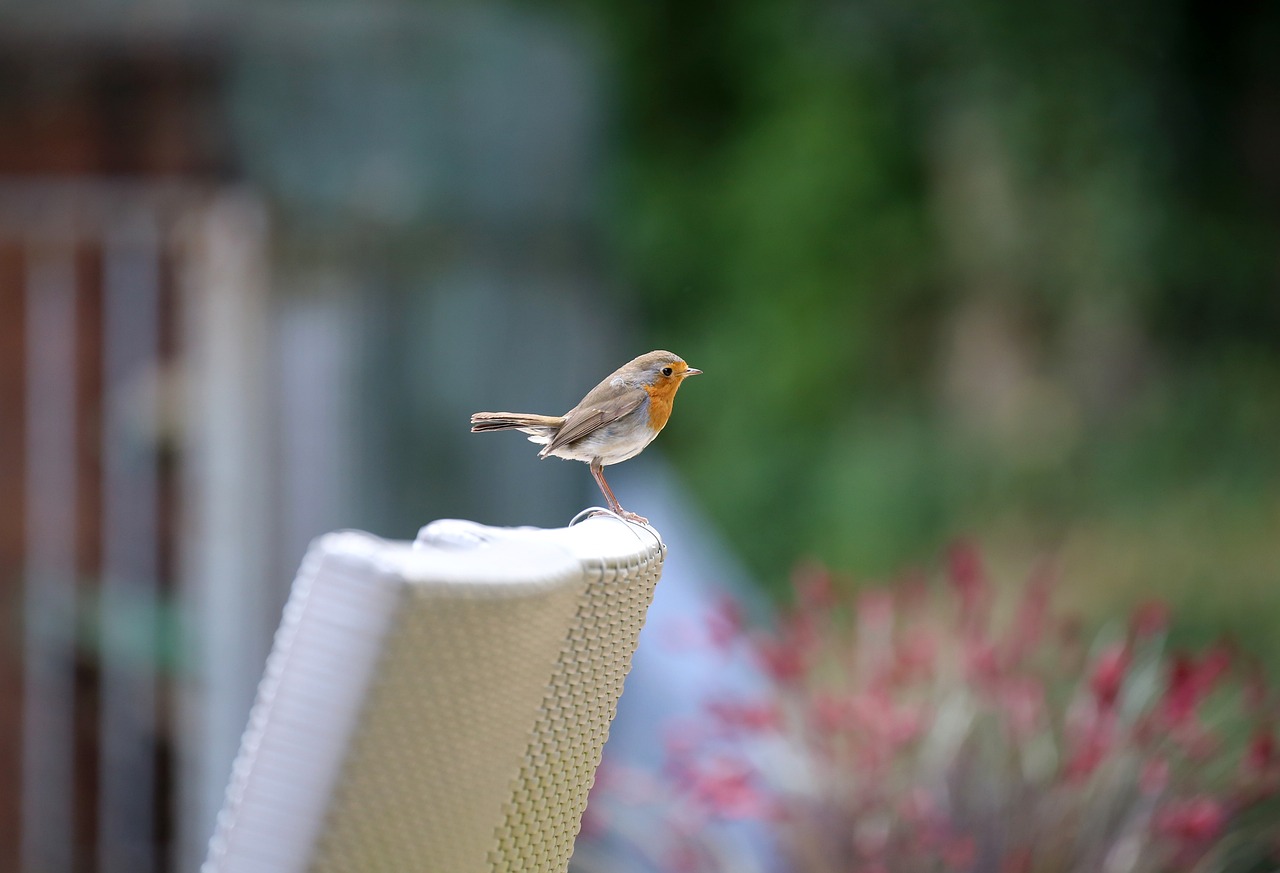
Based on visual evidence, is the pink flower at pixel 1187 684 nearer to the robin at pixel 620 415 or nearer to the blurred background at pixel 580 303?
the robin at pixel 620 415

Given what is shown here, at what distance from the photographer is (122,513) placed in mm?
3822

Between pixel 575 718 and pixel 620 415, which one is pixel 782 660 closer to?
pixel 620 415

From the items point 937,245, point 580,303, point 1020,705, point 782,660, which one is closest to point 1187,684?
point 1020,705

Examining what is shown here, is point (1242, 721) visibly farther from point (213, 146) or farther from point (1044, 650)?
point (213, 146)

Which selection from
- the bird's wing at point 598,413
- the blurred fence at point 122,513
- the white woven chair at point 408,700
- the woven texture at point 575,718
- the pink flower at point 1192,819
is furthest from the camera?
the blurred fence at point 122,513

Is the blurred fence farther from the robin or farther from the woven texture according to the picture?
the woven texture

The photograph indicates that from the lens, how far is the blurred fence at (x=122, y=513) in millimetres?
3748

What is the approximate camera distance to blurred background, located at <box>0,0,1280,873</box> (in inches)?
150

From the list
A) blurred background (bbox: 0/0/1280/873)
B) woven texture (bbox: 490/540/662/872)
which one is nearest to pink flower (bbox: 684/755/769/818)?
woven texture (bbox: 490/540/662/872)

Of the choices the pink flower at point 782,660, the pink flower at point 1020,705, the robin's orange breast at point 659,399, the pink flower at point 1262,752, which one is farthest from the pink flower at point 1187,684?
the robin's orange breast at point 659,399

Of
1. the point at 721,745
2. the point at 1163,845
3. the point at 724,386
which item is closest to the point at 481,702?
the point at 1163,845

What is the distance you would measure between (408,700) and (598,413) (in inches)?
27.5

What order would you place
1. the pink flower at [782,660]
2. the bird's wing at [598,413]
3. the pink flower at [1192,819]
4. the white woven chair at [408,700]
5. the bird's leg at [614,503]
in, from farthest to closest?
the pink flower at [782,660] → the pink flower at [1192,819] → the bird's wing at [598,413] → the bird's leg at [614,503] → the white woven chair at [408,700]

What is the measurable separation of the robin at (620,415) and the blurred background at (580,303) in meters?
2.68
